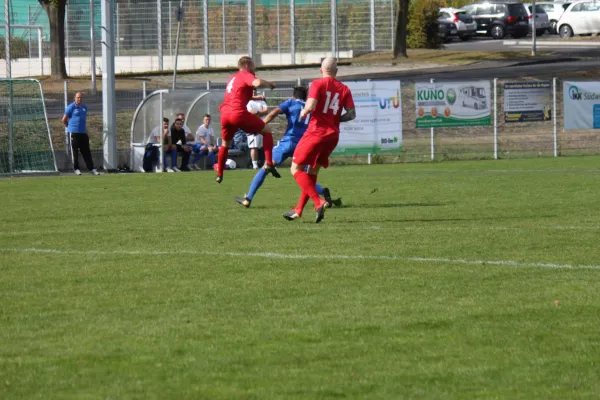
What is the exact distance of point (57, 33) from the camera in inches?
1714

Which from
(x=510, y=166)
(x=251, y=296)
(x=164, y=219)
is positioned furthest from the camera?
(x=510, y=166)

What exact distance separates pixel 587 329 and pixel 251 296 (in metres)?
2.45

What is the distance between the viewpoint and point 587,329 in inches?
278

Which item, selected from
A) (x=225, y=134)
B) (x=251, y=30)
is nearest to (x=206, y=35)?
(x=251, y=30)

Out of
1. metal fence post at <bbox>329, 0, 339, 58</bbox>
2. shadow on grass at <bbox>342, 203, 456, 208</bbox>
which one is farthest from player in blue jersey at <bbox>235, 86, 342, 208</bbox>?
metal fence post at <bbox>329, 0, 339, 58</bbox>

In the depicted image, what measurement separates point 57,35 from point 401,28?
636 inches

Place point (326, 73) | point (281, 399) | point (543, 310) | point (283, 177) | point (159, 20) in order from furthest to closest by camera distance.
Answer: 1. point (159, 20)
2. point (283, 177)
3. point (326, 73)
4. point (543, 310)
5. point (281, 399)

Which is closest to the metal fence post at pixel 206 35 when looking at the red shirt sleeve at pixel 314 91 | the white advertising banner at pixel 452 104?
the white advertising banner at pixel 452 104

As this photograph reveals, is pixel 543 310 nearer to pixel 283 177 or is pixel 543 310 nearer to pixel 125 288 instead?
pixel 125 288

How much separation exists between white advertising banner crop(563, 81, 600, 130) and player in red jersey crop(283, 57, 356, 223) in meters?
18.9

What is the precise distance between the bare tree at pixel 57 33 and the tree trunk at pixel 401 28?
15451mm

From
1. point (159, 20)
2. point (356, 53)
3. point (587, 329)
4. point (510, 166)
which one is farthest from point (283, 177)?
point (356, 53)

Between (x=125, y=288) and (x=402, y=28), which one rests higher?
(x=402, y=28)

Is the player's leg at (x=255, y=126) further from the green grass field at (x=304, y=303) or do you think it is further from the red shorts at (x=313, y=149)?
the red shorts at (x=313, y=149)
